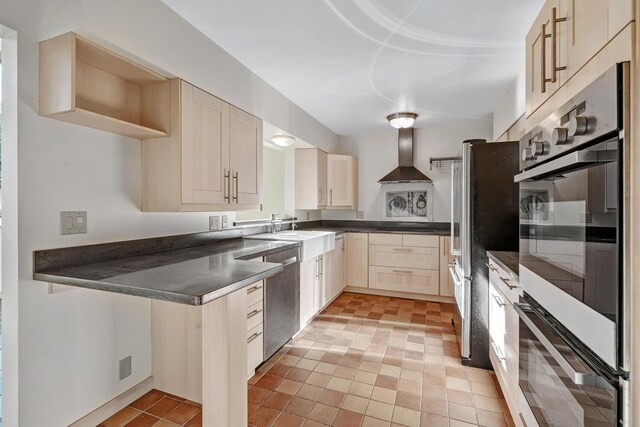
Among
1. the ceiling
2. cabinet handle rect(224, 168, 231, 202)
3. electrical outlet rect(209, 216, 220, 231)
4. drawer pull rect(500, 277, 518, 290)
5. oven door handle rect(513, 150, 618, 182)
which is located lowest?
drawer pull rect(500, 277, 518, 290)

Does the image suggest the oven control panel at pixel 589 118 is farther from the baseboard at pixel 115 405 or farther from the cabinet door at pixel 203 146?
the baseboard at pixel 115 405

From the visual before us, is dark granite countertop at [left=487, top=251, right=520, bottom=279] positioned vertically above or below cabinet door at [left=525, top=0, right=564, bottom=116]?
below

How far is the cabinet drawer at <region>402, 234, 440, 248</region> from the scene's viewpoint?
3.88 m

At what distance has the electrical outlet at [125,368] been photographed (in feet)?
5.99

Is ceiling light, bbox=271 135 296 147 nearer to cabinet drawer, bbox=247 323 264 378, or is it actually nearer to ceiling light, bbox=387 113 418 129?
ceiling light, bbox=387 113 418 129

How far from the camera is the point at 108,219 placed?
5.68ft

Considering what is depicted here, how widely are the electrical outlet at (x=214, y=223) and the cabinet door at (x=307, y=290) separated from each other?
86 centimetres

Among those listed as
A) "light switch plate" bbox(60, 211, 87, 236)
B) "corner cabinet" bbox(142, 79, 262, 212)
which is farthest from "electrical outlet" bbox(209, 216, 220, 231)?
"light switch plate" bbox(60, 211, 87, 236)

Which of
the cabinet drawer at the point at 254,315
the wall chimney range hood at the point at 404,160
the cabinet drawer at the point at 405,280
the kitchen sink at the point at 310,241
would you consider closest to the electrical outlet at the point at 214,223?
the kitchen sink at the point at 310,241

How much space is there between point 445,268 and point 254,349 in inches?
102

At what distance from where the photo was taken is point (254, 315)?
219 centimetres

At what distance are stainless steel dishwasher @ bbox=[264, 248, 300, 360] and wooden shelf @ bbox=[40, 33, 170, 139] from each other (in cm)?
117

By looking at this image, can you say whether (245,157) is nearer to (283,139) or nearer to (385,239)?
(283,139)

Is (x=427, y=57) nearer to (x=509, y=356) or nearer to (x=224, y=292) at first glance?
(x=509, y=356)
